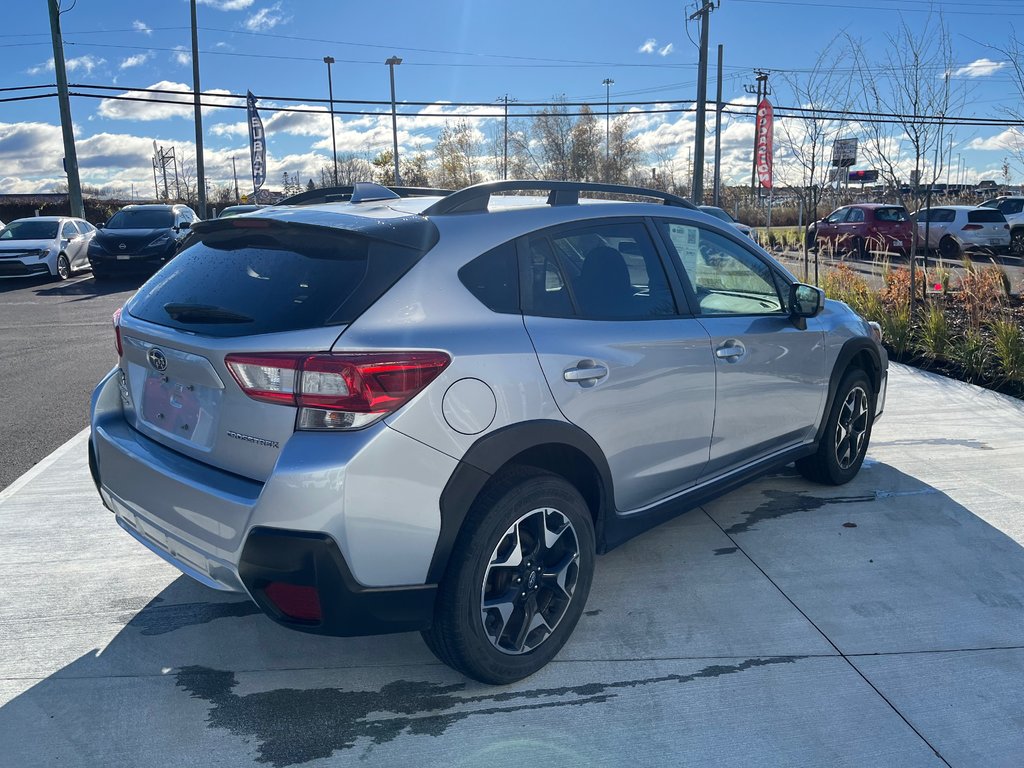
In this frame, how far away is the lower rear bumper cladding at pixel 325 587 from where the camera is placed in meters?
2.46

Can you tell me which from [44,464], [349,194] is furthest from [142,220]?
[349,194]

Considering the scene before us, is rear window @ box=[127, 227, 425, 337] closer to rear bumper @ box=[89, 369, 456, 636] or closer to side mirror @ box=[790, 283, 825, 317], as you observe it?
rear bumper @ box=[89, 369, 456, 636]

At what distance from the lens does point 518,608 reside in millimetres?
2980

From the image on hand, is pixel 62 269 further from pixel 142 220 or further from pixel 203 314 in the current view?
pixel 203 314

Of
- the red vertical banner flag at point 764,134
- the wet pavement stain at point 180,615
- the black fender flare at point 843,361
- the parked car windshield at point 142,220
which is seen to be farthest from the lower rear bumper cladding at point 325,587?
the red vertical banner flag at point 764,134

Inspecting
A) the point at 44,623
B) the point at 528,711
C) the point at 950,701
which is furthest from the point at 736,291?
the point at 44,623

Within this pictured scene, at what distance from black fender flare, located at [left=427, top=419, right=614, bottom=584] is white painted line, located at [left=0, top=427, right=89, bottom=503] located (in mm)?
3398

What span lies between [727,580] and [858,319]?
201 centimetres

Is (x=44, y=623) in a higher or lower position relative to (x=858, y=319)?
lower

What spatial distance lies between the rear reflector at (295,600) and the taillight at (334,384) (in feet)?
1.62

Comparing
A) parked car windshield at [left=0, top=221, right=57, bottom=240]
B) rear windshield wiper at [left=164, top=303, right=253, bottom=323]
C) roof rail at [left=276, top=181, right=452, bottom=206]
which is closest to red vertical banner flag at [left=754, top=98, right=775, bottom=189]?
parked car windshield at [left=0, top=221, right=57, bottom=240]

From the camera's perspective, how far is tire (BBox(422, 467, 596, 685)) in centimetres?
275

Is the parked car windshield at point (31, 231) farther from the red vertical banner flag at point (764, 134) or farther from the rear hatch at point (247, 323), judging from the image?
the rear hatch at point (247, 323)

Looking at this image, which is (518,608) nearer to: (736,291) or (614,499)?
(614,499)
